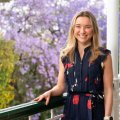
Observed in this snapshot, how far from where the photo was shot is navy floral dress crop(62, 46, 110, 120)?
1.79 m

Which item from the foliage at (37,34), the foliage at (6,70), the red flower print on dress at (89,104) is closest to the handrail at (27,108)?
the red flower print on dress at (89,104)

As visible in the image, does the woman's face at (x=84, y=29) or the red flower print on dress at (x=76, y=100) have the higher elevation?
the woman's face at (x=84, y=29)

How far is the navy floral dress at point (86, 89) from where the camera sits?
1.79 meters

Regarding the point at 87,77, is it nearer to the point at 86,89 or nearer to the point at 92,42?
the point at 86,89

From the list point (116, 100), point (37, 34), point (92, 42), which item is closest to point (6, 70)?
point (37, 34)

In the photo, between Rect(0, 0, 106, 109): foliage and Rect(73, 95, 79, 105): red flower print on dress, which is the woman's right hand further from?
Rect(0, 0, 106, 109): foliage

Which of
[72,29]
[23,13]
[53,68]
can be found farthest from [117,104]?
[23,13]

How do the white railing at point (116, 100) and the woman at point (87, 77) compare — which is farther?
the white railing at point (116, 100)

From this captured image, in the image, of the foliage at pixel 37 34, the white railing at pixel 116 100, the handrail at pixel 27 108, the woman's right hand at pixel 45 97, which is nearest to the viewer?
the handrail at pixel 27 108

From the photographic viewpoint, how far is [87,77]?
5.90 feet

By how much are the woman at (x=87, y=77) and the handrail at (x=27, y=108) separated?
45mm

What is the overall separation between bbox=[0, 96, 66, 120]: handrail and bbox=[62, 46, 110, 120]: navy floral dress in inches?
3.3

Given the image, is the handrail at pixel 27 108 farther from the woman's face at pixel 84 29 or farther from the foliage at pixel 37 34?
the foliage at pixel 37 34

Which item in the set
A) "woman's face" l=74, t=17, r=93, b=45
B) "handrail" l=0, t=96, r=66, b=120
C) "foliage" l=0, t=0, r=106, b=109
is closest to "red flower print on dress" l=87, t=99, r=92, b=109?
"handrail" l=0, t=96, r=66, b=120
